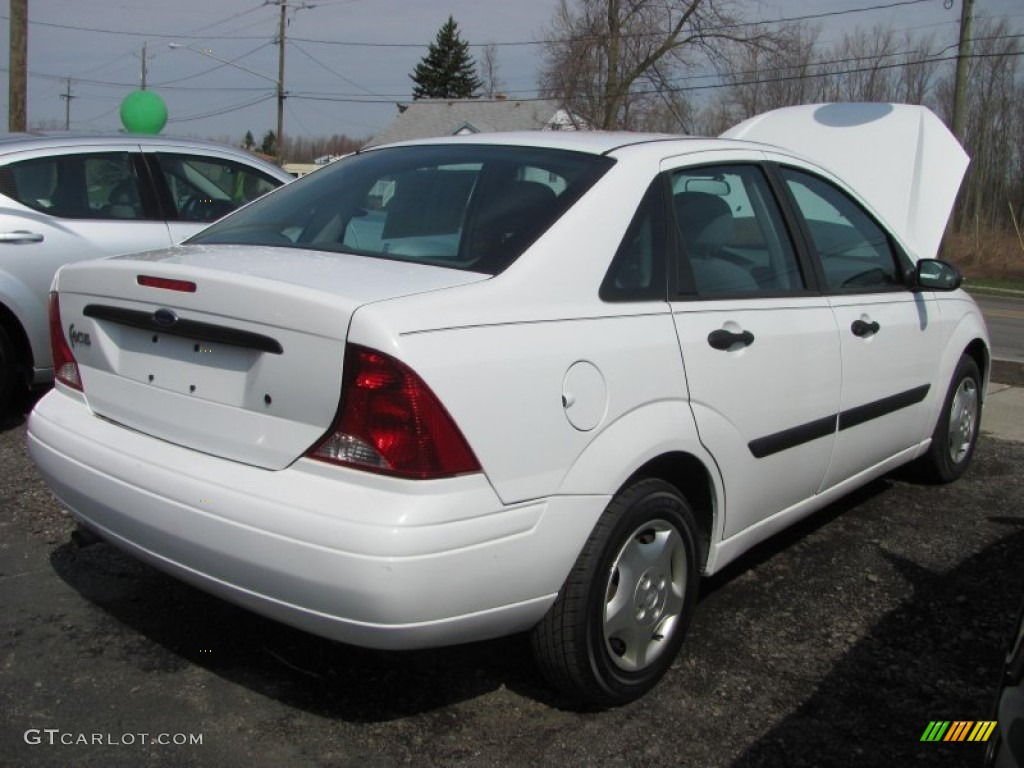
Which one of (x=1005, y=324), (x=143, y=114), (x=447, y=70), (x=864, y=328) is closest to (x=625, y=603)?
(x=864, y=328)

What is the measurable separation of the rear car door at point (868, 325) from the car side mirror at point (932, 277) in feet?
0.17

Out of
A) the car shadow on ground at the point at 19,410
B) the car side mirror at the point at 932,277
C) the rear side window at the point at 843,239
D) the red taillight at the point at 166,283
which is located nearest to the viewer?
the red taillight at the point at 166,283

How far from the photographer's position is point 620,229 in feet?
9.65

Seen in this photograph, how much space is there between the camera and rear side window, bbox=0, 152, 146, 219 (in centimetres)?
569

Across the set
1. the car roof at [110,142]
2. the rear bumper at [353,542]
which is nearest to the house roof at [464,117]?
the car roof at [110,142]

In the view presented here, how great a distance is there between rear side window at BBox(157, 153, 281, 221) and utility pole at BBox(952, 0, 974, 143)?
59.2 feet

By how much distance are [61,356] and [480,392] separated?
1.55 metres

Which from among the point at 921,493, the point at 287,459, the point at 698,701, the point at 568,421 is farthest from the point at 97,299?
the point at 921,493

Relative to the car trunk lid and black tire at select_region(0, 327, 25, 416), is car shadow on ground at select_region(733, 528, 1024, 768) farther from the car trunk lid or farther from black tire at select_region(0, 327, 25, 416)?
black tire at select_region(0, 327, 25, 416)

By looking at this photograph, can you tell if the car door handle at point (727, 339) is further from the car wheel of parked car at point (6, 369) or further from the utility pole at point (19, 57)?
the utility pole at point (19, 57)

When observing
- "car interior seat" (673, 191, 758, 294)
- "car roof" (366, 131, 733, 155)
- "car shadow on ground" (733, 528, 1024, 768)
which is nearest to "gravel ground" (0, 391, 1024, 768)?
"car shadow on ground" (733, 528, 1024, 768)

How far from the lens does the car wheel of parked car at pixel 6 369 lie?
5.52 metres

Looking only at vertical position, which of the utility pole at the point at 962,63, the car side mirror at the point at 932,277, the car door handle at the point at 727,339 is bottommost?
the car door handle at the point at 727,339

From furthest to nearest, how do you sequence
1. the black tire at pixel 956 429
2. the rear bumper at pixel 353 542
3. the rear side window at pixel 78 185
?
the rear side window at pixel 78 185
the black tire at pixel 956 429
the rear bumper at pixel 353 542
